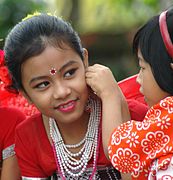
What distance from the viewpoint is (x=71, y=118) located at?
217 cm

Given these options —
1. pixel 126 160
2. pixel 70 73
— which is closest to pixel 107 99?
pixel 70 73

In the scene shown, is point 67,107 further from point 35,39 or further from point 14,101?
point 14,101

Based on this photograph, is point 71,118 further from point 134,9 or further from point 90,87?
point 134,9

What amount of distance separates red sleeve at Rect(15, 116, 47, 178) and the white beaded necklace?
0.11 metres

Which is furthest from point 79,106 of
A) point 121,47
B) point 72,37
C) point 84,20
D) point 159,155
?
point 84,20

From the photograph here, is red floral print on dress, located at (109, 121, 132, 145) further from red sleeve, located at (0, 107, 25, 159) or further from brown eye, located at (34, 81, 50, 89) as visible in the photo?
red sleeve, located at (0, 107, 25, 159)

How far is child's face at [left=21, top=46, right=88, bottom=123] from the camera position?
212 cm

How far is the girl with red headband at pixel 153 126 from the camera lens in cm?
191

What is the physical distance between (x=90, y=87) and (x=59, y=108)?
0.15 meters

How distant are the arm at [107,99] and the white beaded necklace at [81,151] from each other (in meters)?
0.13

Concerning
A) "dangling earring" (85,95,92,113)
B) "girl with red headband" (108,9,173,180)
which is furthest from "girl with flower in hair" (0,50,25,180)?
"girl with red headband" (108,9,173,180)

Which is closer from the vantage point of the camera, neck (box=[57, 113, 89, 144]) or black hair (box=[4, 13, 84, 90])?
black hair (box=[4, 13, 84, 90])

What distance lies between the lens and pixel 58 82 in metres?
2.12

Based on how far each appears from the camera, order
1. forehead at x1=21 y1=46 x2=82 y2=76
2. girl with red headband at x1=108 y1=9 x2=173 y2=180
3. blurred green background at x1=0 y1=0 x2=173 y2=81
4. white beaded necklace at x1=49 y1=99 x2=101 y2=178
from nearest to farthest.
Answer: girl with red headband at x1=108 y1=9 x2=173 y2=180 → forehead at x1=21 y1=46 x2=82 y2=76 → white beaded necklace at x1=49 y1=99 x2=101 y2=178 → blurred green background at x1=0 y1=0 x2=173 y2=81
